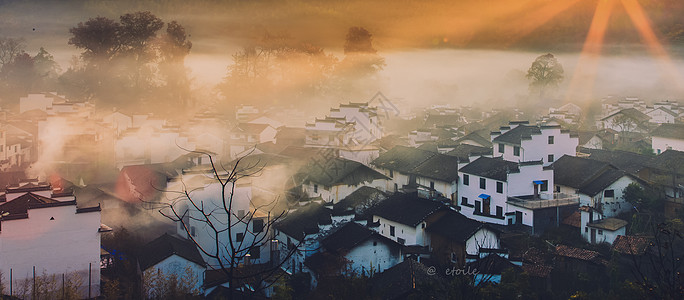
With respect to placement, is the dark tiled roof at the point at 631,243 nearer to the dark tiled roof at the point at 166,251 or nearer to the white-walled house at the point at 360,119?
the dark tiled roof at the point at 166,251

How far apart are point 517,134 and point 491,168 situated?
10.4 ft

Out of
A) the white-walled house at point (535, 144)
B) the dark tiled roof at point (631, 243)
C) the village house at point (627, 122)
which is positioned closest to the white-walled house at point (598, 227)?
the dark tiled roof at point (631, 243)

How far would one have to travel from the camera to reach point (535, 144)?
17578mm

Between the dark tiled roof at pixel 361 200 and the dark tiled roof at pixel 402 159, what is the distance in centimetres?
202

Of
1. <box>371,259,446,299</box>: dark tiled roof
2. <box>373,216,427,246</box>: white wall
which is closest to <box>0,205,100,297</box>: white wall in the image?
<box>371,259,446,299</box>: dark tiled roof

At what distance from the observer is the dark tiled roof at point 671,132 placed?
19953 millimetres

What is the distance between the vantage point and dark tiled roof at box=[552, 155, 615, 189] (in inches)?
623

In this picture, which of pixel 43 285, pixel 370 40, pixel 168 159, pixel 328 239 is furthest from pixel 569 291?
pixel 370 40

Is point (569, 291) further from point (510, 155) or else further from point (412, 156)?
point (412, 156)

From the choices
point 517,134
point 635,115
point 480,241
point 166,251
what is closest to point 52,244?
point 166,251

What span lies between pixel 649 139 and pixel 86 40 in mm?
25905

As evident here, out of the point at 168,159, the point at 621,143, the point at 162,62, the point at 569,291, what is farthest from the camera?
the point at 162,62

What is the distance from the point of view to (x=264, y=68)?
33.7 metres

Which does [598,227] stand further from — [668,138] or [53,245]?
[53,245]
